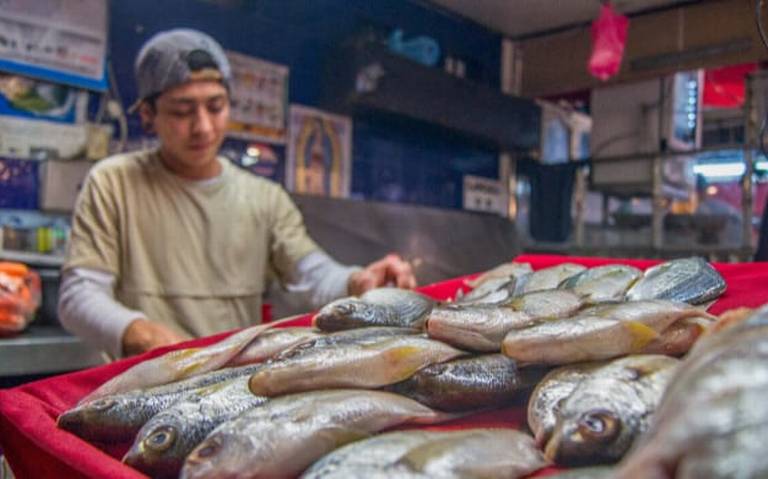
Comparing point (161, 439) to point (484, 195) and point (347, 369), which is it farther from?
point (484, 195)

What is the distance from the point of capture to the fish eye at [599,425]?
66 centimetres

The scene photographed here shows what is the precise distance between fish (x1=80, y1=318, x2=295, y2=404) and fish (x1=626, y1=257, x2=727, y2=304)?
650 mm

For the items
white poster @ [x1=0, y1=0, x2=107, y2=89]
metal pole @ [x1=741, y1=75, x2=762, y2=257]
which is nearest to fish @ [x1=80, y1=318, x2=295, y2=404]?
white poster @ [x1=0, y1=0, x2=107, y2=89]

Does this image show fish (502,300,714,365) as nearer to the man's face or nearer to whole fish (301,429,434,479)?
whole fish (301,429,434,479)

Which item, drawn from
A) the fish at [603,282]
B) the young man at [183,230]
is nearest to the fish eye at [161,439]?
the fish at [603,282]

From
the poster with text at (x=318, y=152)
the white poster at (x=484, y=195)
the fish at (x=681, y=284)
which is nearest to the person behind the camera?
the fish at (x=681, y=284)

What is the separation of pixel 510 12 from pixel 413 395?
Result: 15.2ft

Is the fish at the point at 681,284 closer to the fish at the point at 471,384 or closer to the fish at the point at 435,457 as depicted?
the fish at the point at 471,384

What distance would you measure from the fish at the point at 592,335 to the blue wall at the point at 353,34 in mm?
3578

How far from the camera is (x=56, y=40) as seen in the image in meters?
3.62

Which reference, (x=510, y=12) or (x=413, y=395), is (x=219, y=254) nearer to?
(x=413, y=395)

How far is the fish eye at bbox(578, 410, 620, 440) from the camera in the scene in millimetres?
657

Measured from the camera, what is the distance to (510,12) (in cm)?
500

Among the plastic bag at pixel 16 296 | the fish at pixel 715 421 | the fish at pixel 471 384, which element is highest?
the fish at pixel 715 421
